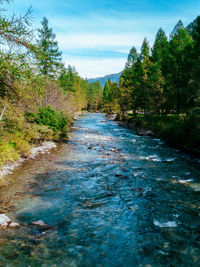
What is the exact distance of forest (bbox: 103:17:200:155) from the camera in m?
16.7

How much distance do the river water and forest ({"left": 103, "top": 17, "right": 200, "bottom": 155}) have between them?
5.95 m

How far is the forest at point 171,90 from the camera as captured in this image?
1672cm

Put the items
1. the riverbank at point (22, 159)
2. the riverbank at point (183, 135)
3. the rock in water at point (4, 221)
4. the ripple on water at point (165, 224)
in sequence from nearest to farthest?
the rock in water at point (4, 221)
the ripple on water at point (165, 224)
the riverbank at point (22, 159)
the riverbank at point (183, 135)

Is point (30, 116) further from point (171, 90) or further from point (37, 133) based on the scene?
point (171, 90)

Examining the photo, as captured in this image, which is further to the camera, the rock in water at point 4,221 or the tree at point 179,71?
the tree at point 179,71

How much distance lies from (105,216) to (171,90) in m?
24.1

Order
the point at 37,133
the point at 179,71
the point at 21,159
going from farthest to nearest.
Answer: the point at 179,71
the point at 37,133
the point at 21,159

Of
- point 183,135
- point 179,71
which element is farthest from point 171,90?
point 183,135

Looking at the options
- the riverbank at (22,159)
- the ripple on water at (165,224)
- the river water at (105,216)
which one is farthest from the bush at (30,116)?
the ripple on water at (165,224)

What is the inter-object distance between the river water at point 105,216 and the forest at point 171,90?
5.95m

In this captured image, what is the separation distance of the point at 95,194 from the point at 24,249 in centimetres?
404

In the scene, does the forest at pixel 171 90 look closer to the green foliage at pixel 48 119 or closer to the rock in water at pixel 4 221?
A: the green foliage at pixel 48 119

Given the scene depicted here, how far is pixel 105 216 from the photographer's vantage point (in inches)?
275

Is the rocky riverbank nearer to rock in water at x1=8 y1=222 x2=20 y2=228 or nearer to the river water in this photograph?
the river water
